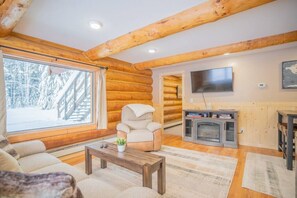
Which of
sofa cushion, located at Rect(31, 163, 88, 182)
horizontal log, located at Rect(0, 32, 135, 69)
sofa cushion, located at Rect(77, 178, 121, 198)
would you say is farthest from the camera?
horizontal log, located at Rect(0, 32, 135, 69)

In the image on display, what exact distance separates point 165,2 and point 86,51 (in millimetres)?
2417

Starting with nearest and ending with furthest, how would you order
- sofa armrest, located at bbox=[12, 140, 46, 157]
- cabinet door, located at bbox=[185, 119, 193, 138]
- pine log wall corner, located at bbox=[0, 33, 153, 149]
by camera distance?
sofa armrest, located at bbox=[12, 140, 46, 157] < pine log wall corner, located at bbox=[0, 33, 153, 149] < cabinet door, located at bbox=[185, 119, 193, 138]

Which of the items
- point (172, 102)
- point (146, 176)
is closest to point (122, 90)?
point (172, 102)

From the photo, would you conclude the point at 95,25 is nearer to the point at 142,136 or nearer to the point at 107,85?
the point at 107,85

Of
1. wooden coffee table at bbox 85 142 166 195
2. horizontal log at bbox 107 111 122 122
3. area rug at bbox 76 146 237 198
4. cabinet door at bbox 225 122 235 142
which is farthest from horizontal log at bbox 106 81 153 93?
cabinet door at bbox 225 122 235 142

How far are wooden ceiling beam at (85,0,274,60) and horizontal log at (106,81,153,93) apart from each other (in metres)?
1.30

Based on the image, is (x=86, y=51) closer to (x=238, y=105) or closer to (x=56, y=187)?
(x=56, y=187)

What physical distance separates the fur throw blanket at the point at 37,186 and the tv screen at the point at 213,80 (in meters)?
4.26

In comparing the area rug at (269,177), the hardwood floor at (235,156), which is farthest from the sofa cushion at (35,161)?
the area rug at (269,177)

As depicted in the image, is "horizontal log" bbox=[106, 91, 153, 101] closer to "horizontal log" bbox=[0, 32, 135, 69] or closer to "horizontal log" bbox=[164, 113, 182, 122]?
"horizontal log" bbox=[0, 32, 135, 69]

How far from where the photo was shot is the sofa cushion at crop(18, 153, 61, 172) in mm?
1767

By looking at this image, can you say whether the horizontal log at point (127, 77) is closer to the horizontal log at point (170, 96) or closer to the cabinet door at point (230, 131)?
the horizontal log at point (170, 96)

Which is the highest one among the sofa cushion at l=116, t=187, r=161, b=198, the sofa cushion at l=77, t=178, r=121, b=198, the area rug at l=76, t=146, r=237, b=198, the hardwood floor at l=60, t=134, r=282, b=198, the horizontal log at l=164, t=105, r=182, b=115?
the horizontal log at l=164, t=105, r=182, b=115

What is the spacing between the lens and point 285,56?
3529 mm
